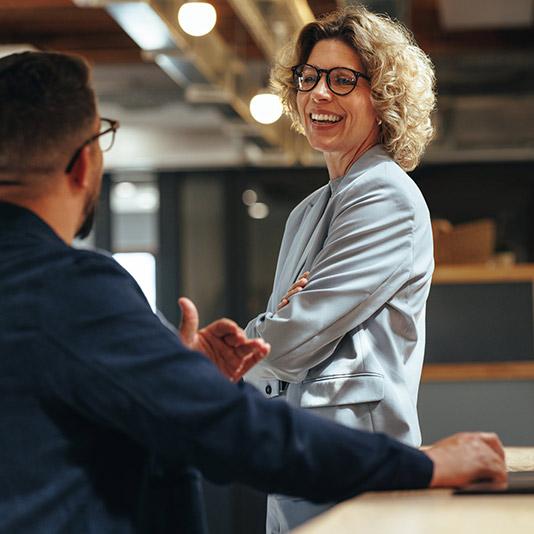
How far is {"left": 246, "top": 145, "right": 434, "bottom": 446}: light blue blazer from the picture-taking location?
1785 mm

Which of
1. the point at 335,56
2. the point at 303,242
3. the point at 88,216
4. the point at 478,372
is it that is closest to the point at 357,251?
the point at 303,242

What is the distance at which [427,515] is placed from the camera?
102 centimetres

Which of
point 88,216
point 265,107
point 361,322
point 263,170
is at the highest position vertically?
point 265,107

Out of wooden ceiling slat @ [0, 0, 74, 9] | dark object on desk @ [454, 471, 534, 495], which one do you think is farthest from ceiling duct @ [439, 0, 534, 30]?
dark object on desk @ [454, 471, 534, 495]

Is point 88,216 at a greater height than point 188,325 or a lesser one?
greater

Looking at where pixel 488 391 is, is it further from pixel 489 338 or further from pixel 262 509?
pixel 262 509

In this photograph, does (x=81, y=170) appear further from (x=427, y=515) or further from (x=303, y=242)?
(x=303, y=242)

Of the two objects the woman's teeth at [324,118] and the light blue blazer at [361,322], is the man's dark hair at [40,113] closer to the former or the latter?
the light blue blazer at [361,322]

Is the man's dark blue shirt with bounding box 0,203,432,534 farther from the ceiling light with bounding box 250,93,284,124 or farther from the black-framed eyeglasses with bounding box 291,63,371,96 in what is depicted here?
the ceiling light with bounding box 250,93,284,124

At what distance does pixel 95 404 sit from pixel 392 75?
1.23m

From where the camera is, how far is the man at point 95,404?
101 cm

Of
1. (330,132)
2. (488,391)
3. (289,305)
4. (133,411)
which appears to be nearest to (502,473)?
(133,411)

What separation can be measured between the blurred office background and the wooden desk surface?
3234 millimetres

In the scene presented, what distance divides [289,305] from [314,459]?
836 mm
